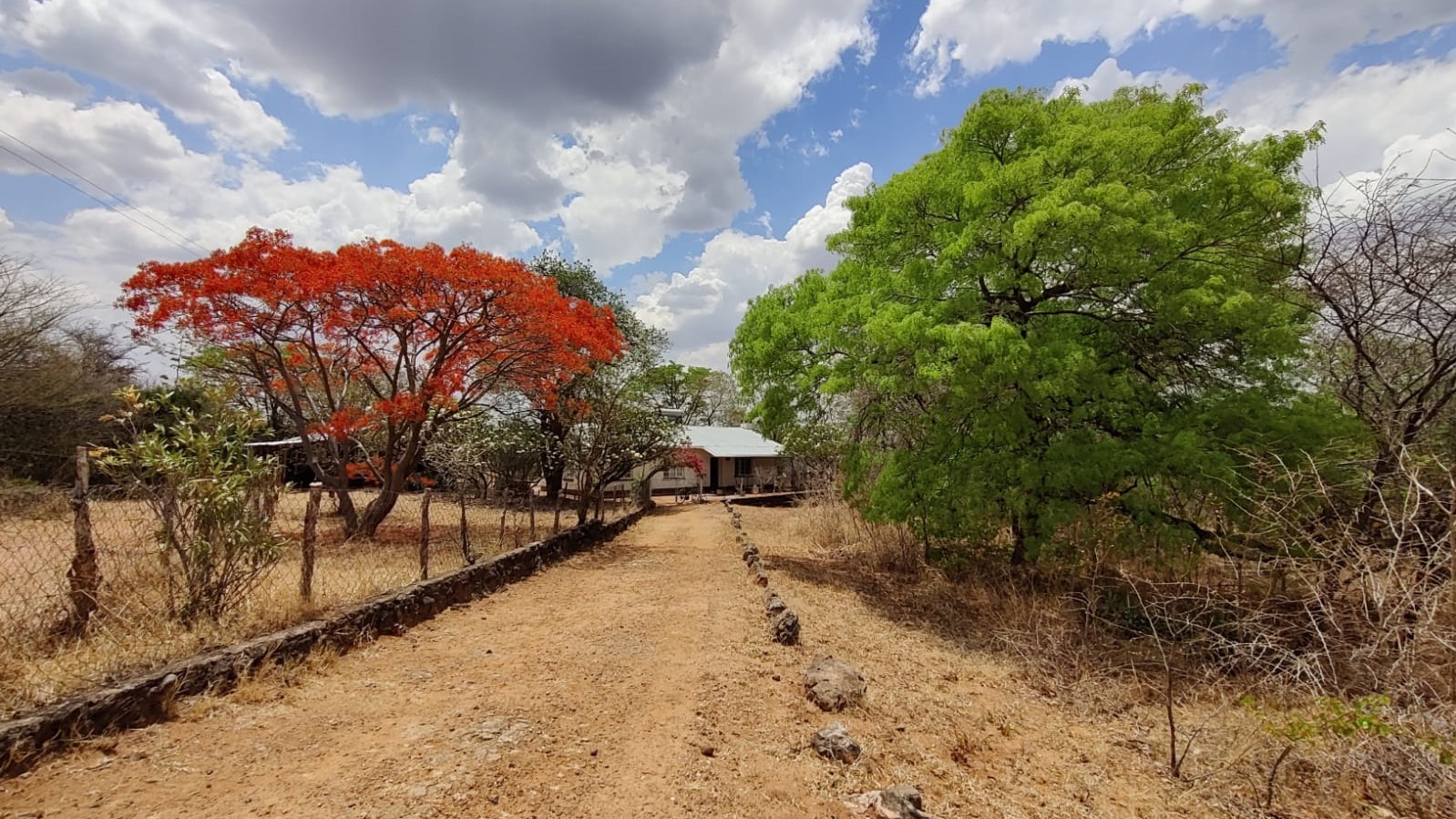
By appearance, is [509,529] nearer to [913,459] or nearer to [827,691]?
[913,459]

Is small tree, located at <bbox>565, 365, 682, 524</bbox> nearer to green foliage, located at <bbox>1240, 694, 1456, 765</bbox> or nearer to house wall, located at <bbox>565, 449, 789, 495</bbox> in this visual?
green foliage, located at <bbox>1240, 694, 1456, 765</bbox>

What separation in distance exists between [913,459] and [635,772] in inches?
252

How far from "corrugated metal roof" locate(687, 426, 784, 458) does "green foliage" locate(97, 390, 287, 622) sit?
25.0 meters

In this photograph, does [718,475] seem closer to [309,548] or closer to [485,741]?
[309,548]

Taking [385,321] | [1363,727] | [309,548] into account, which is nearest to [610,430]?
[385,321]

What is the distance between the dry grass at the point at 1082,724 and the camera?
3.59 metres

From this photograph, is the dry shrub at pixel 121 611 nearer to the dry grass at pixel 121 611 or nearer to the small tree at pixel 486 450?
the dry grass at pixel 121 611

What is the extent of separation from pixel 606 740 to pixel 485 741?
719mm

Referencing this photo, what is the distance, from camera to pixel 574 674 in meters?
4.82

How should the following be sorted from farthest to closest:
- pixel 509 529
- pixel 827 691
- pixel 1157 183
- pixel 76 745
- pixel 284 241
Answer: pixel 509 529, pixel 284 241, pixel 1157 183, pixel 827 691, pixel 76 745

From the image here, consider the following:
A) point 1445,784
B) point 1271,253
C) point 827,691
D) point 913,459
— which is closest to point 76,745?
point 827,691

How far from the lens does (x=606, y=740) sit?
3.69 m

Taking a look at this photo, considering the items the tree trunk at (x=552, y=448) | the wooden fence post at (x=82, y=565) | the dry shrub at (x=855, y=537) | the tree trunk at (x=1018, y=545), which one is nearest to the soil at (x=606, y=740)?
the wooden fence post at (x=82, y=565)

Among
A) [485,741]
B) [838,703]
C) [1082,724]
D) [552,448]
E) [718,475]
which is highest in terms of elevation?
[552,448]
